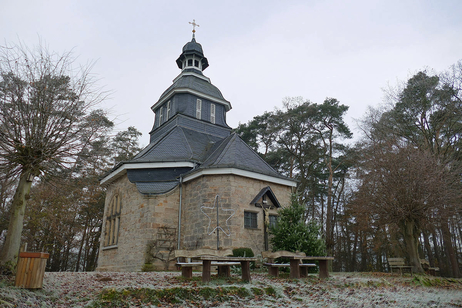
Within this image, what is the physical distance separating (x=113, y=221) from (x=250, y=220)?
7.26 meters

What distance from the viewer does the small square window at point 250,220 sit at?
1386 cm

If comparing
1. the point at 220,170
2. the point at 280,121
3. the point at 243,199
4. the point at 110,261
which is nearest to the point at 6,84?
the point at 220,170

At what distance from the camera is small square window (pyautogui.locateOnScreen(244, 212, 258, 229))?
13.9 m

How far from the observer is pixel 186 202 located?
15008 mm

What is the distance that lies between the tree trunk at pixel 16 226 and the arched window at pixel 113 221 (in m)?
8.32

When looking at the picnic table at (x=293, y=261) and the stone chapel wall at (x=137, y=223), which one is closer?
the picnic table at (x=293, y=261)

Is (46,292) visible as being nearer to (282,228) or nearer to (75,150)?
(75,150)

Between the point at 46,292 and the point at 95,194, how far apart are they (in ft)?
73.1

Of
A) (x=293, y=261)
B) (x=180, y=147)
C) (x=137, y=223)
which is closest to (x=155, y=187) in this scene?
(x=137, y=223)

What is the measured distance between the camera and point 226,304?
5.84m

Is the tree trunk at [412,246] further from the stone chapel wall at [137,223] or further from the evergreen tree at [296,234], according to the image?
the stone chapel wall at [137,223]

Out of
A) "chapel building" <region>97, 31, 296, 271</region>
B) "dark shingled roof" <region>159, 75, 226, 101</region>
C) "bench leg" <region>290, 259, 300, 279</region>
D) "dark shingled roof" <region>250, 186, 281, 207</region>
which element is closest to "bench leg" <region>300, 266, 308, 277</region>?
"bench leg" <region>290, 259, 300, 279</region>

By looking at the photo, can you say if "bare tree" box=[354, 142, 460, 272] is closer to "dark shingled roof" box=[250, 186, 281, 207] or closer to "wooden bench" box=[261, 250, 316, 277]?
"dark shingled roof" box=[250, 186, 281, 207]

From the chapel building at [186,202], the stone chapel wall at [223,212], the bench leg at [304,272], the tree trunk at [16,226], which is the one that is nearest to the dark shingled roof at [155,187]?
the chapel building at [186,202]
